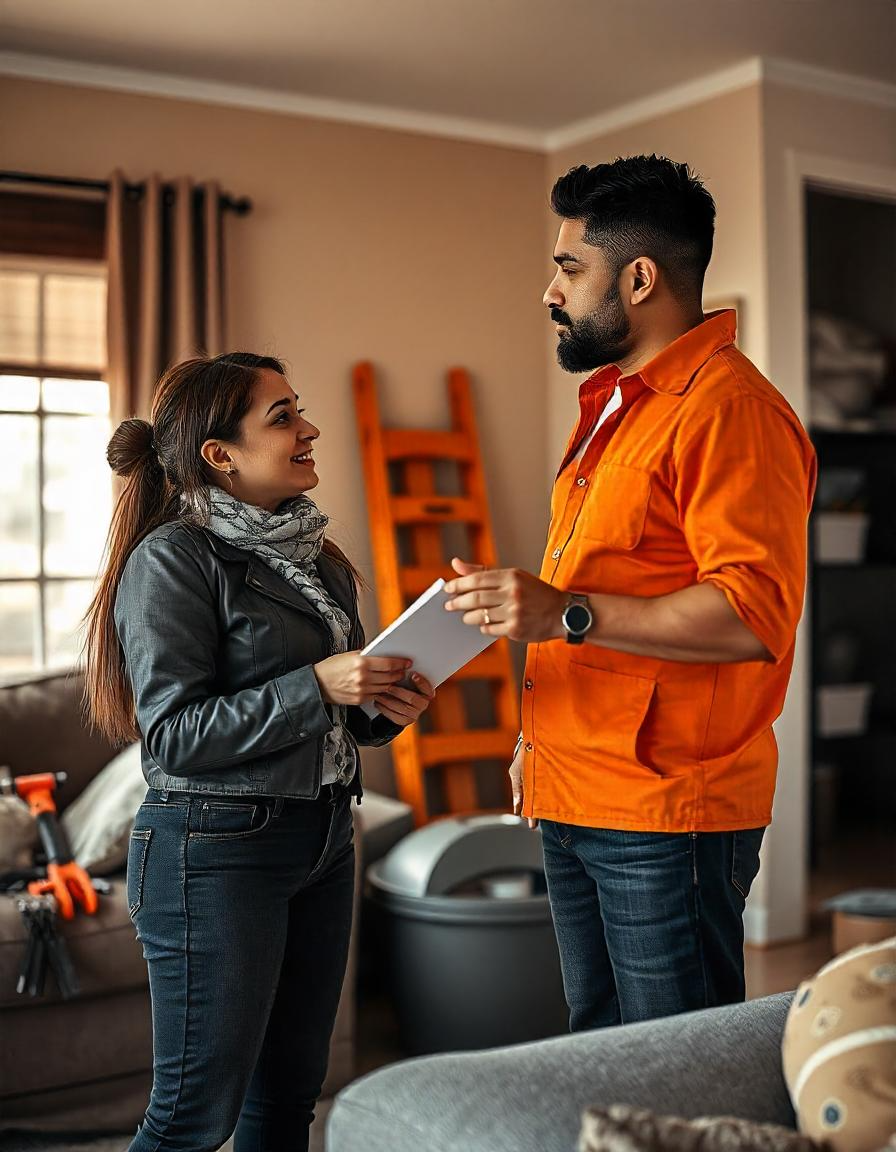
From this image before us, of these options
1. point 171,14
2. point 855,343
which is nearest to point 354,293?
point 171,14

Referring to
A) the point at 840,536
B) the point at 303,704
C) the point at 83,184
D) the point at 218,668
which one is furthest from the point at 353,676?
the point at 840,536

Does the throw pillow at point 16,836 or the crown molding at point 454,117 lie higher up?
the crown molding at point 454,117

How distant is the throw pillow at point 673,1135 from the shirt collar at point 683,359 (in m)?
0.91

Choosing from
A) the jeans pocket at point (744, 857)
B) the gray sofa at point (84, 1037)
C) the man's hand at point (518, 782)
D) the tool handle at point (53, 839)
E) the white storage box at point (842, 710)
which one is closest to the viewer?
the jeans pocket at point (744, 857)

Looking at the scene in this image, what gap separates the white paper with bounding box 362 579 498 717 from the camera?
5.57 feet

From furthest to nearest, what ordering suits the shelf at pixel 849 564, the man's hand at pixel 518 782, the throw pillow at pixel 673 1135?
the shelf at pixel 849 564 → the man's hand at pixel 518 782 → the throw pillow at pixel 673 1135

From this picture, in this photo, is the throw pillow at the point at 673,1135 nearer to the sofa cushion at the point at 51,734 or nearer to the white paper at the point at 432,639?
the white paper at the point at 432,639

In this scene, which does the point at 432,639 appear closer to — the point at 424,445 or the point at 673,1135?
the point at 673,1135

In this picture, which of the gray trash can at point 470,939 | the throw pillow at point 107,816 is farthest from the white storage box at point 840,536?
the throw pillow at point 107,816

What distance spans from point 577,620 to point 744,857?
41 centimetres

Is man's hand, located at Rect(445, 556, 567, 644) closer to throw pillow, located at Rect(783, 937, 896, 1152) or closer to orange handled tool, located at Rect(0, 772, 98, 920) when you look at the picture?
throw pillow, located at Rect(783, 937, 896, 1152)

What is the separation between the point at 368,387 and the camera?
4492 millimetres

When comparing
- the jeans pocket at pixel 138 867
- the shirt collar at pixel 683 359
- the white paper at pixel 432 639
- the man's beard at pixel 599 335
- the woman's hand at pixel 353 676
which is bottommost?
the jeans pocket at pixel 138 867

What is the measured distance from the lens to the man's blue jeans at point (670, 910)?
168cm
